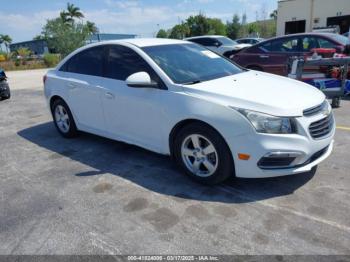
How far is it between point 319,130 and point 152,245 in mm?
2026

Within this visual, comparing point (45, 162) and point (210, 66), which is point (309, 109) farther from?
point (45, 162)

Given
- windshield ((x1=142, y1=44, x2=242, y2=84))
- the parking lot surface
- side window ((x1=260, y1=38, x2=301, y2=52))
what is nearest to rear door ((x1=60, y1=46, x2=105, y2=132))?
the parking lot surface

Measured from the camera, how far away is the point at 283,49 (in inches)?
324

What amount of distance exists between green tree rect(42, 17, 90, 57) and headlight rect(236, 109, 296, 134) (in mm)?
31768

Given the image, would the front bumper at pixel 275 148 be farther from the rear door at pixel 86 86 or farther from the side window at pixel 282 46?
the side window at pixel 282 46

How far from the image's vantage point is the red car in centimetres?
787

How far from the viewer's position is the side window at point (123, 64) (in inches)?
155

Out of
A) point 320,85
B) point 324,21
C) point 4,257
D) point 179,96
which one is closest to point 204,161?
point 179,96

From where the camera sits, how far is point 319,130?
3252 millimetres

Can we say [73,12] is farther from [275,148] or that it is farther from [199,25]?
[275,148]

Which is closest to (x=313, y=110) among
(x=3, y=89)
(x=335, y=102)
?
(x=335, y=102)

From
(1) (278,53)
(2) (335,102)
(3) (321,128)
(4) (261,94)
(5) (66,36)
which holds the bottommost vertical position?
(2) (335,102)

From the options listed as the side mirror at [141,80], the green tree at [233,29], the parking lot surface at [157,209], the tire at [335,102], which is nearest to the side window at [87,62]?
the side mirror at [141,80]

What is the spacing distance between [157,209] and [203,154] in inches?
30.9
